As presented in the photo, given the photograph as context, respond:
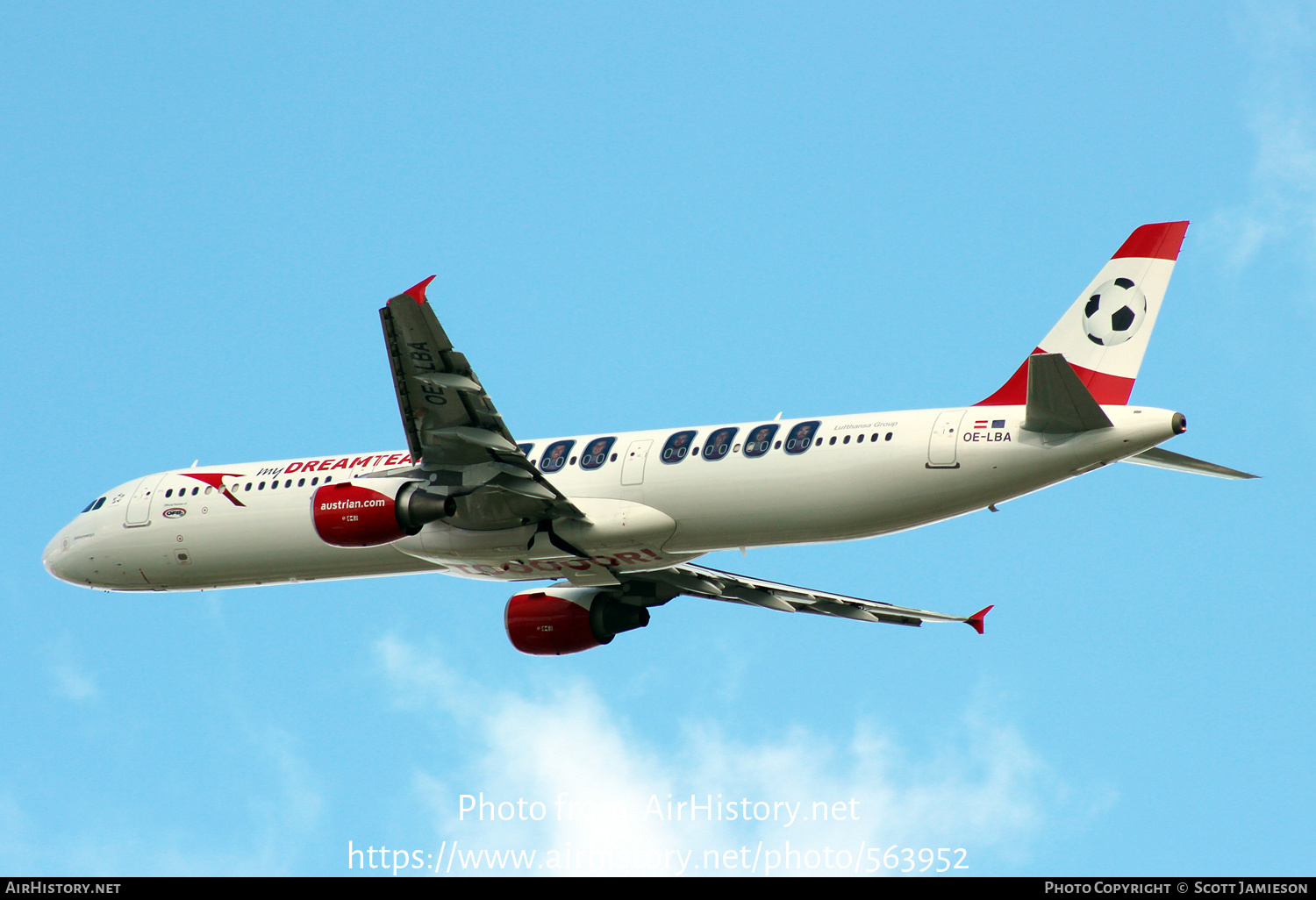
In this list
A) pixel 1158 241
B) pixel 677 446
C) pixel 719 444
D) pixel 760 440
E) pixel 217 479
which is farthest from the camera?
pixel 217 479

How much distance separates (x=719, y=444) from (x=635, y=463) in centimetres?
156

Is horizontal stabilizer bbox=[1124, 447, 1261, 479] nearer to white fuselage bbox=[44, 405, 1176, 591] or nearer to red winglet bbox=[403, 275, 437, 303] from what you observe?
white fuselage bbox=[44, 405, 1176, 591]

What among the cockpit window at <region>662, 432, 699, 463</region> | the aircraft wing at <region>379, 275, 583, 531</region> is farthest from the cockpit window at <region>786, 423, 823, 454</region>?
the aircraft wing at <region>379, 275, 583, 531</region>

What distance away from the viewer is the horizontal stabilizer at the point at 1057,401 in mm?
22500

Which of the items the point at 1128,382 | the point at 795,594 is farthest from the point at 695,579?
the point at 1128,382

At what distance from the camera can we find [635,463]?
2683 centimetres

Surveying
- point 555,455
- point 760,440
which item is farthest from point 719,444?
point 555,455

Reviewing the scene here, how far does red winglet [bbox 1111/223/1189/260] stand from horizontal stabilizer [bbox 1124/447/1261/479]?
362 cm

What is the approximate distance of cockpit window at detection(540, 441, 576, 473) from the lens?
91.0 feet

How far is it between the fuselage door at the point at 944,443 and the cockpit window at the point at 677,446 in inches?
173

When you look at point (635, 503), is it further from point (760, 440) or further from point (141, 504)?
point (141, 504)

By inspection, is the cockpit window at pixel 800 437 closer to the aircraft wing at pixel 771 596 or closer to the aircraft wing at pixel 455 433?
the aircraft wing at pixel 455 433
